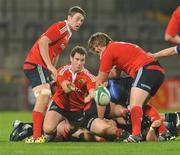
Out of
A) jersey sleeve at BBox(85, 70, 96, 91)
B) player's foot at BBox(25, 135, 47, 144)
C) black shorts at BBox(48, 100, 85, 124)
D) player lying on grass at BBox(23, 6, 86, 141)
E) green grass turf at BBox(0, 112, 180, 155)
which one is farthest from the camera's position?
black shorts at BBox(48, 100, 85, 124)

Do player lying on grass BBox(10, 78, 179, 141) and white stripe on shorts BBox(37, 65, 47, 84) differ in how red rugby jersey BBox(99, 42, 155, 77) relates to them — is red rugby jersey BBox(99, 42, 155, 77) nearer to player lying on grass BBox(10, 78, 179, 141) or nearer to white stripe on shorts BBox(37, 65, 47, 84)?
player lying on grass BBox(10, 78, 179, 141)

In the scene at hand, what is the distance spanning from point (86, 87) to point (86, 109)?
404 millimetres

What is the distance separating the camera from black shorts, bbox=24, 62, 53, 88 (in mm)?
9414

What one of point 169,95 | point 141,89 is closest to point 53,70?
point 141,89

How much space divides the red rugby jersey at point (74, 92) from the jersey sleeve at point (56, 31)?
1.63 feet

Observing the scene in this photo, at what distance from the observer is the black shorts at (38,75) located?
941 centimetres

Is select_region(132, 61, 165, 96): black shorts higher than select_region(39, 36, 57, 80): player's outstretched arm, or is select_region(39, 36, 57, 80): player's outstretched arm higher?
select_region(39, 36, 57, 80): player's outstretched arm

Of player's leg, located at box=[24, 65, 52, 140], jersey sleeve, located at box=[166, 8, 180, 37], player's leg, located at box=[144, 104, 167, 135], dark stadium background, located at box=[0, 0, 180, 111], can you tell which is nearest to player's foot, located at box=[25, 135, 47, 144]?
player's leg, located at box=[24, 65, 52, 140]

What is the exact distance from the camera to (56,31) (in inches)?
382

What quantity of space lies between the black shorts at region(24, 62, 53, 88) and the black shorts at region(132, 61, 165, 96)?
3.96 feet

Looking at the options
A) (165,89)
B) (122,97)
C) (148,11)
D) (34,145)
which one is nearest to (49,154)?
(34,145)

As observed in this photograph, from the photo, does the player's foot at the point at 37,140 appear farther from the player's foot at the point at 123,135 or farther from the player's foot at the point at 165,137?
the player's foot at the point at 165,137

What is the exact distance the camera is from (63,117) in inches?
373

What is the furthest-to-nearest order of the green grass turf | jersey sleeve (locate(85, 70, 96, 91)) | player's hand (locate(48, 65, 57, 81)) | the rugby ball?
player's hand (locate(48, 65, 57, 81)), jersey sleeve (locate(85, 70, 96, 91)), the rugby ball, the green grass turf
